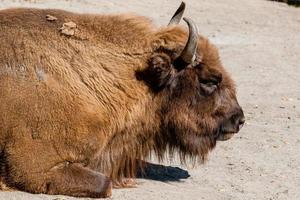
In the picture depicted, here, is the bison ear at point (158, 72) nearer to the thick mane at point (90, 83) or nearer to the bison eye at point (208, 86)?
the thick mane at point (90, 83)

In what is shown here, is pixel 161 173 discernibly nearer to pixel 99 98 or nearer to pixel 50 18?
pixel 99 98

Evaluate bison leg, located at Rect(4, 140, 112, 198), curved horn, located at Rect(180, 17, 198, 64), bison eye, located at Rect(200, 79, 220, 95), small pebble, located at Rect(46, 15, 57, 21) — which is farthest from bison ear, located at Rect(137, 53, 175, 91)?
bison leg, located at Rect(4, 140, 112, 198)

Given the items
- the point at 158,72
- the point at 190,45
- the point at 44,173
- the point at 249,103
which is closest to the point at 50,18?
the point at 158,72

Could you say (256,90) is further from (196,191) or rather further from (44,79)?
(44,79)

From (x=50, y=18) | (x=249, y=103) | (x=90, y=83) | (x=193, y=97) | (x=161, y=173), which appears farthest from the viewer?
(x=249, y=103)

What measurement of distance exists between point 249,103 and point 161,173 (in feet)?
10.4

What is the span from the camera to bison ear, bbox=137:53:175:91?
6969 millimetres

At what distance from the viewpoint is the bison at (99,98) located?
6.62 metres

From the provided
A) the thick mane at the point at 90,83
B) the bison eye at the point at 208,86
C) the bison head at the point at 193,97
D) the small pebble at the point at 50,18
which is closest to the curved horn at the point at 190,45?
the bison head at the point at 193,97

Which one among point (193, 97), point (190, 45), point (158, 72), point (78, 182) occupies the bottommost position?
point (78, 182)

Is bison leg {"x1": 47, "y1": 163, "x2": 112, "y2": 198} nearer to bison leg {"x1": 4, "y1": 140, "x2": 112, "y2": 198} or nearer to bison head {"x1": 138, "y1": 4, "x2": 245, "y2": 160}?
bison leg {"x1": 4, "y1": 140, "x2": 112, "y2": 198}

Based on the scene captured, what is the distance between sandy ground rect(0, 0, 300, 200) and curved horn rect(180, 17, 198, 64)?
1142 mm

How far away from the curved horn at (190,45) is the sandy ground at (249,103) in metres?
1.14

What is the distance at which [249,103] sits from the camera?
1065 centimetres
